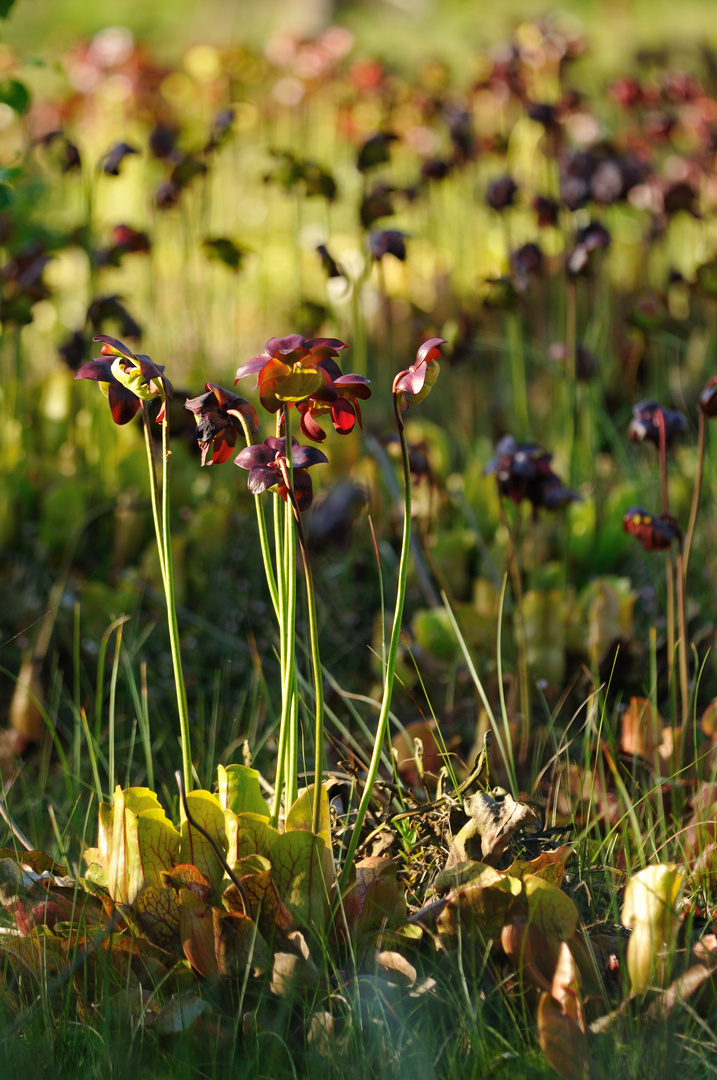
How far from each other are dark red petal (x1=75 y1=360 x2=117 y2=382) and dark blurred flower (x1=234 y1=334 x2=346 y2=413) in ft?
0.58

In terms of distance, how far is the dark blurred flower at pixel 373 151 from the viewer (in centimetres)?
227

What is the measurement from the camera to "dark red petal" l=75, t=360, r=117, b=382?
3.40 feet

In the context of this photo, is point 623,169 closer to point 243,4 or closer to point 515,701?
point 515,701

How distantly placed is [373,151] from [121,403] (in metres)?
1.41

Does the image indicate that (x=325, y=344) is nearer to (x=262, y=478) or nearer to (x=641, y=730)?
(x=262, y=478)

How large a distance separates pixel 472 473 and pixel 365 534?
1.03 ft

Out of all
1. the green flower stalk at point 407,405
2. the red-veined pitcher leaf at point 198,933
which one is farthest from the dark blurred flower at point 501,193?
the red-veined pitcher leaf at point 198,933

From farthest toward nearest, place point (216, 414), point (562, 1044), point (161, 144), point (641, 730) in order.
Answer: point (161, 144), point (641, 730), point (216, 414), point (562, 1044)

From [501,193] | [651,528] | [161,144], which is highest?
[161,144]

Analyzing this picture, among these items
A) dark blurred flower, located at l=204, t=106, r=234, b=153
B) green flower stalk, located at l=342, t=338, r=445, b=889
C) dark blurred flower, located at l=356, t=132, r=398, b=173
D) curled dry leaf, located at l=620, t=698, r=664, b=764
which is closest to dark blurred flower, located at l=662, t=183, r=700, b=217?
dark blurred flower, located at l=356, t=132, r=398, b=173

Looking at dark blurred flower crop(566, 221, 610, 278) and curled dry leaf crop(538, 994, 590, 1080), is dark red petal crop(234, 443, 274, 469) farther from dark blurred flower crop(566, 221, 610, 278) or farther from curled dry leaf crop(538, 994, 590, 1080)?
dark blurred flower crop(566, 221, 610, 278)

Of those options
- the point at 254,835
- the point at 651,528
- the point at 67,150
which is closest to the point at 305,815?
the point at 254,835

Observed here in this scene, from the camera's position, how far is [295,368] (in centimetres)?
99

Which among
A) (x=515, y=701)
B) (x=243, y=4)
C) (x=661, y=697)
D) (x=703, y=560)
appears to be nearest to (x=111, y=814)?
(x=515, y=701)
